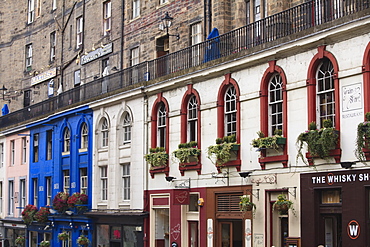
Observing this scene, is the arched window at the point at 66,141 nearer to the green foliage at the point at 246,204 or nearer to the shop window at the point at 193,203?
the shop window at the point at 193,203

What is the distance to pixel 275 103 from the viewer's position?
2469 cm

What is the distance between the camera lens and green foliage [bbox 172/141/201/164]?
92.8 feet

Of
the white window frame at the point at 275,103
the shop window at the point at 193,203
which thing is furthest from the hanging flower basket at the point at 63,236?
the white window frame at the point at 275,103

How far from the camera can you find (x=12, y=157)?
46.3 metres

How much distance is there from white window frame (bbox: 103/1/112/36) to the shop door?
15.3 m

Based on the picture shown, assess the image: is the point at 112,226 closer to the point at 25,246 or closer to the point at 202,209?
the point at 202,209

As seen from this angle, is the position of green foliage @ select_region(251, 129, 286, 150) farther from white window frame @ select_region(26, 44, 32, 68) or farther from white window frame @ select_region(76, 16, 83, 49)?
white window frame @ select_region(26, 44, 32, 68)

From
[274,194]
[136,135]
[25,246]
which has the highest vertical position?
[136,135]

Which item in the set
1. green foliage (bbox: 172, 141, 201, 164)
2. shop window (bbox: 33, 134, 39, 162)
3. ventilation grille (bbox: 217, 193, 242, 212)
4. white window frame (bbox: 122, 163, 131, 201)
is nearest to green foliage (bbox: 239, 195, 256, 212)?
ventilation grille (bbox: 217, 193, 242, 212)

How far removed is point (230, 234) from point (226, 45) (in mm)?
6552

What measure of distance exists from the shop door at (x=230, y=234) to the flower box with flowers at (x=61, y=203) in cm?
1216

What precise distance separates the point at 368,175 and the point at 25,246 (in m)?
26.7

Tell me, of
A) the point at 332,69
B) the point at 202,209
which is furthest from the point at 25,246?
the point at 332,69

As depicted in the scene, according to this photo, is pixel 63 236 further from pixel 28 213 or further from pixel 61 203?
pixel 28 213
